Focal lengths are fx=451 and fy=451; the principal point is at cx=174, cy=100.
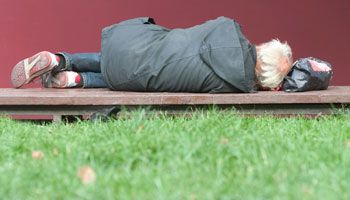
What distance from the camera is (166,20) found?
4656mm

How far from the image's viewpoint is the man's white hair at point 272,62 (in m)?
2.99

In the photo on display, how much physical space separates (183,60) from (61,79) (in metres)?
1.01

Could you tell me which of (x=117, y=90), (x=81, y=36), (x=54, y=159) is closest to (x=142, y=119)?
(x=54, y=159)

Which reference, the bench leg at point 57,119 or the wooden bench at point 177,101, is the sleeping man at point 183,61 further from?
the bench leg at point 57,119

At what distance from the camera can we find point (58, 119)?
2.91m

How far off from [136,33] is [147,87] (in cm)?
40

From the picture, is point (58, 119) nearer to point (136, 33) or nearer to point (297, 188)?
point (136, 33)

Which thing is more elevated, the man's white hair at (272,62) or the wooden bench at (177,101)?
the man's white hair at (272,62)

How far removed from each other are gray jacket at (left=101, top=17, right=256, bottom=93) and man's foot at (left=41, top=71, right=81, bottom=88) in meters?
0.38

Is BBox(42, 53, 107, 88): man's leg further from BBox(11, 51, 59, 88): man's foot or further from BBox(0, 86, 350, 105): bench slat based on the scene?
BBox(0, 86, 350, 105): bench slat

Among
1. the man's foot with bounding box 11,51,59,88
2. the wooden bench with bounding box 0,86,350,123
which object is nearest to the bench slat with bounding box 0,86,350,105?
the wooden bench with bounding box 0,86,350,123

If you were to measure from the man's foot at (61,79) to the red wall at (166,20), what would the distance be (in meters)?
1.30

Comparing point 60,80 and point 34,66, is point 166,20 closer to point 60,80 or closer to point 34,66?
point 60,80

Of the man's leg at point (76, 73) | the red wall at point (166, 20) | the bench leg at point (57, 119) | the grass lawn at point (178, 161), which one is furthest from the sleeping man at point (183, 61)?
the red wall at point (166, 20)
